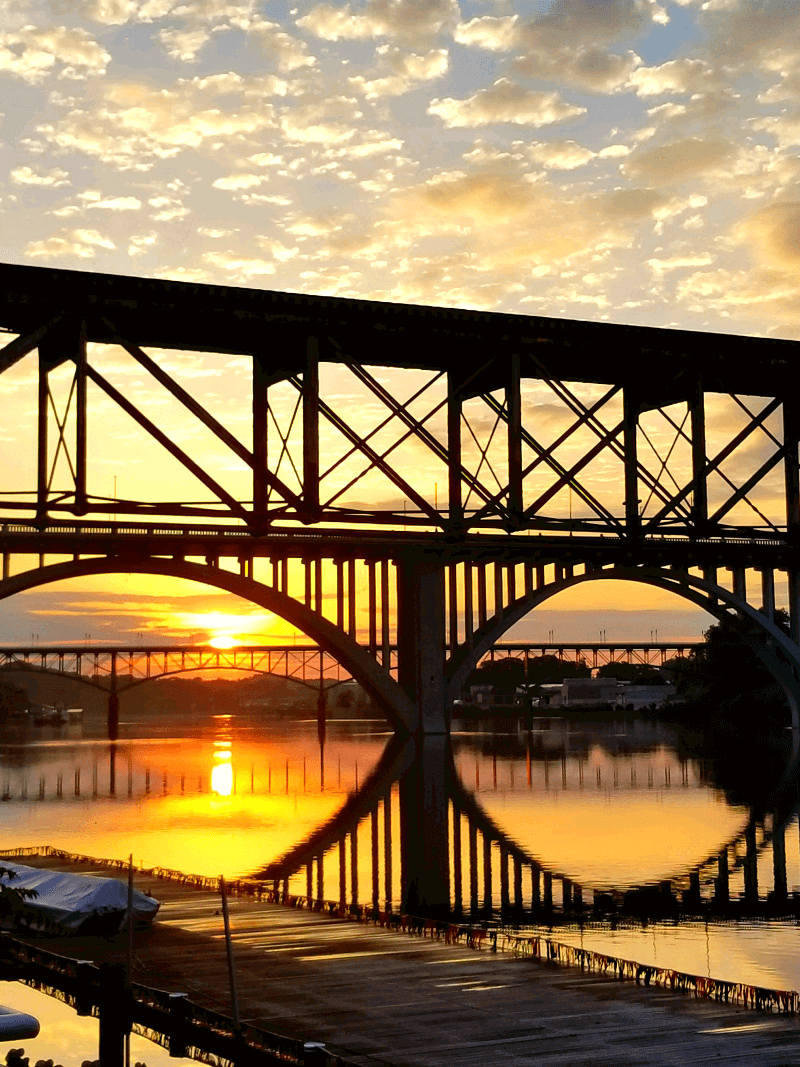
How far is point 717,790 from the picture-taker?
213ft

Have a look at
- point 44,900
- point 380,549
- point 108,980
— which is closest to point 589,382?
point 380,549

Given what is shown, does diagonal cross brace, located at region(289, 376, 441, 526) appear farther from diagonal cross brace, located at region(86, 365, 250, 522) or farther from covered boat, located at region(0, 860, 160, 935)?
covered boat, located at region(0, 860, 160, 935)

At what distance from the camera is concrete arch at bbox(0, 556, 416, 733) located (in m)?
71.8

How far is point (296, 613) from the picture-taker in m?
75.4

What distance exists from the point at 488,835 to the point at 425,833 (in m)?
2.04

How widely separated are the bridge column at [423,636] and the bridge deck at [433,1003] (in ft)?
161

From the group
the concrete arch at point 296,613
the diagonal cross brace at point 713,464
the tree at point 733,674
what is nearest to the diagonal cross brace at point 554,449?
the diagonal cross brace at point 713,464

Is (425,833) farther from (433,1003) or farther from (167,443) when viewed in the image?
(433,1003)

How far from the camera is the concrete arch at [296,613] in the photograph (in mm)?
71812

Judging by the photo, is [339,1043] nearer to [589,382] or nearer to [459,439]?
[459,439]

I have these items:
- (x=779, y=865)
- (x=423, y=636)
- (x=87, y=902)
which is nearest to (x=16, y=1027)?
(x=87, y=902)

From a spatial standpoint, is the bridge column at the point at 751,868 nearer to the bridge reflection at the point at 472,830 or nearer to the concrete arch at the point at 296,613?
the bridge reflection at the point at 472,830

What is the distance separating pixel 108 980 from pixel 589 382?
43.4 meters

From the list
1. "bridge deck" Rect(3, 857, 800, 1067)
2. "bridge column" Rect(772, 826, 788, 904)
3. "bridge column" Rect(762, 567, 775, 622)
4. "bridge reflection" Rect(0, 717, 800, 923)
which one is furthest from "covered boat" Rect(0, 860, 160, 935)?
"bridge column" Rect(762, 567, 775, 622)
